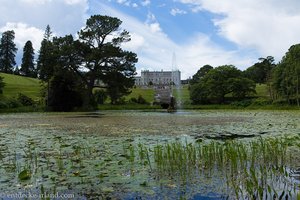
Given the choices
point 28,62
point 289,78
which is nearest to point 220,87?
point 289,78

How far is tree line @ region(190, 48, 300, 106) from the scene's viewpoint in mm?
54062

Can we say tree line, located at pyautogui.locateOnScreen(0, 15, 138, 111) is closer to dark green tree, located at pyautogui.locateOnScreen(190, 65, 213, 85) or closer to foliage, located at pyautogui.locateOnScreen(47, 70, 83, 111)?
foliage, located at pyautogui.locateOnScreen(47, 70, 83, 111)

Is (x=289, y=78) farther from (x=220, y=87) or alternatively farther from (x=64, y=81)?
(x=64, y=81)

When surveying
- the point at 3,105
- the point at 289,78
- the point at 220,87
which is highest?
the point at 289,78

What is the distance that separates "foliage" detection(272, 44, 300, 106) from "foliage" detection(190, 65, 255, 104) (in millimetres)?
9278

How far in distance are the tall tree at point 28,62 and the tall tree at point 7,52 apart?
3315mm

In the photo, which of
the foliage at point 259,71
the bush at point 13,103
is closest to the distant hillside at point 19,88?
the bush at point 13,103

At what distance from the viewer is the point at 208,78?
70.2 metres

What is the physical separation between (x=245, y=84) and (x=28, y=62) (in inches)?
2581

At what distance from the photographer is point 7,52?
303 feet

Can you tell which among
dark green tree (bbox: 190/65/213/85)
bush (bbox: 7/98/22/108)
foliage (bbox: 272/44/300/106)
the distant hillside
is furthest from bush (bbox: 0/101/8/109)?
dark green tree (bbox: 190/65/213/85)

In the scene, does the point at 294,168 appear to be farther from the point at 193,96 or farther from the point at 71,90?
the point at 193,96

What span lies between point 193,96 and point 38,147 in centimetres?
6052

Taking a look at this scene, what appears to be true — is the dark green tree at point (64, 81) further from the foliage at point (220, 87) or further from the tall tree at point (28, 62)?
the tall tree at point (28, 62)
